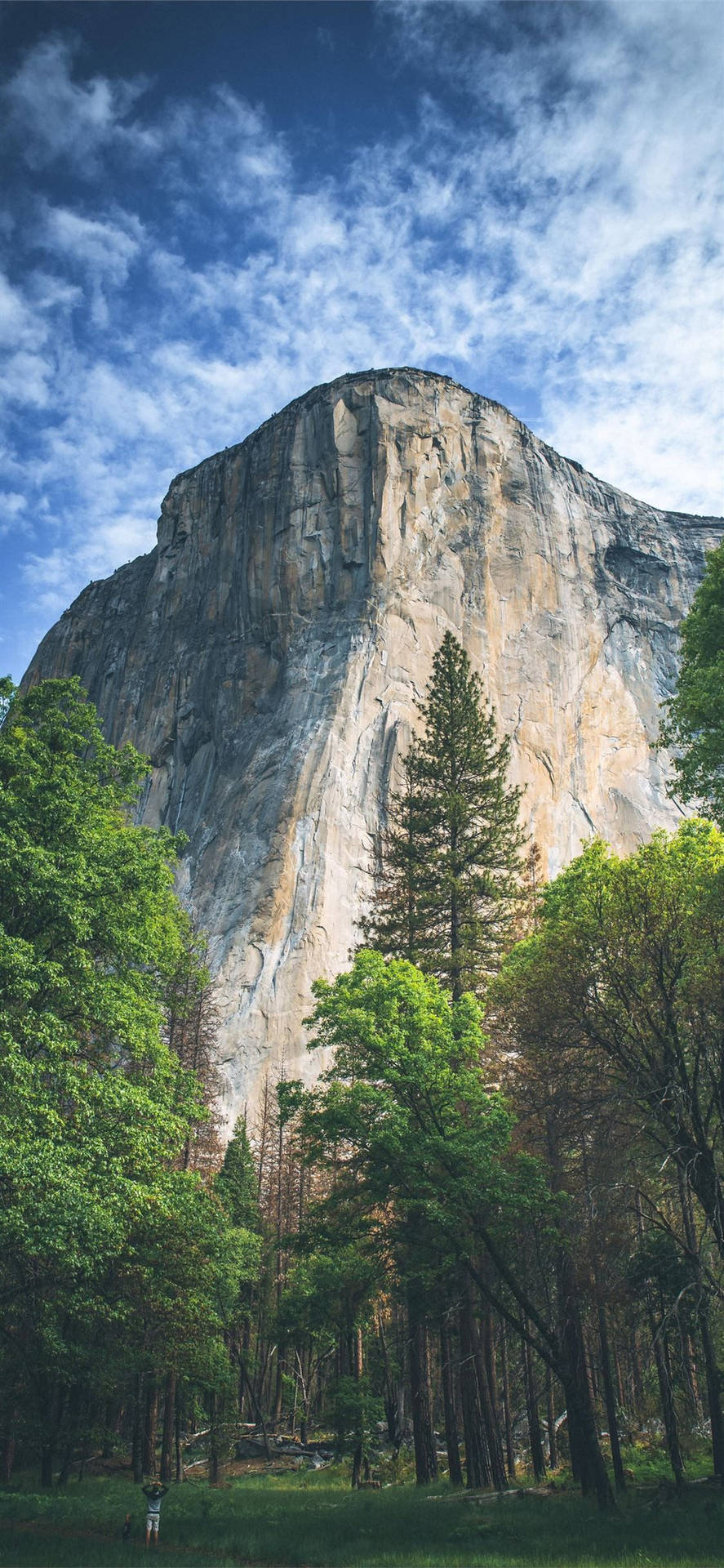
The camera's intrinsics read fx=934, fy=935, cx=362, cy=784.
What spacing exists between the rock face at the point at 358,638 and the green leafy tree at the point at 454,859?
1416 inches

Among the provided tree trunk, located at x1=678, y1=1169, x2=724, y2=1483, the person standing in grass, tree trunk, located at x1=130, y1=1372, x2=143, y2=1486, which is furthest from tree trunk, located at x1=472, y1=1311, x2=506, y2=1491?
tree trunk, located at x1=130, y1=1372, x2=143, y2=1486

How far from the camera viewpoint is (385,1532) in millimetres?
13320

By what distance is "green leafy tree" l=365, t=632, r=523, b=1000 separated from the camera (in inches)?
901

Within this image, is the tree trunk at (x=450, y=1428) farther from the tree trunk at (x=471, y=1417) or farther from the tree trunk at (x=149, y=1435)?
the tree trunk at (x=149, y=1435)

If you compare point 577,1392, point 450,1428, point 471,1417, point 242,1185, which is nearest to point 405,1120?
point 577,1392


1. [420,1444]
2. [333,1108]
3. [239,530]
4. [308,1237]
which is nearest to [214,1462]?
[420,1444]

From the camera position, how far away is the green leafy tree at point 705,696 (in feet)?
46.6

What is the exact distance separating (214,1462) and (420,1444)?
784cm

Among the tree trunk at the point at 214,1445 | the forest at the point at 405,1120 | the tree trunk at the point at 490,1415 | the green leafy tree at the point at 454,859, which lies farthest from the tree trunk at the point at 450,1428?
the green leafy tree at the point at 454,859

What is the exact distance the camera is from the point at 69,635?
4417 inches

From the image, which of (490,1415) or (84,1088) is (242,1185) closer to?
(490,1415)

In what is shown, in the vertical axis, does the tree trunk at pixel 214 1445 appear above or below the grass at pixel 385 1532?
below

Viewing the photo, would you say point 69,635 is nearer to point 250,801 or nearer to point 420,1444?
point 250,801

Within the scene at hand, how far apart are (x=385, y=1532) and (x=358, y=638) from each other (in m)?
65.4
